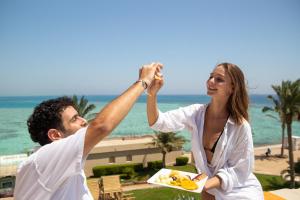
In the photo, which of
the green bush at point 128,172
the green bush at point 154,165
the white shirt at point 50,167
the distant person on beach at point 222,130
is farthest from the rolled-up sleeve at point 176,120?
the green bush at point 154,165

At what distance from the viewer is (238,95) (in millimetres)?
2789

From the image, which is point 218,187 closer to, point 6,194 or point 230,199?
point 230,199

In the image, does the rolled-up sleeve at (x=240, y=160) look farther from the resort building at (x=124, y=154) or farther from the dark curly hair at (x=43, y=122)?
the resort building at (x=124, y=154)

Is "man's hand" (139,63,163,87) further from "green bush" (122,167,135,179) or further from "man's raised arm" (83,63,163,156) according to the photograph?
"green bush" (122,167,135,179)

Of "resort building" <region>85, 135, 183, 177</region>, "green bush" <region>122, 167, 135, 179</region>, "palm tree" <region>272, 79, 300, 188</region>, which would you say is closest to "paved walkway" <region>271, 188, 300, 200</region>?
"palm tree" <region>272, 79, 300, 188</region>

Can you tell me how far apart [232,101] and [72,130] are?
60.3 inches

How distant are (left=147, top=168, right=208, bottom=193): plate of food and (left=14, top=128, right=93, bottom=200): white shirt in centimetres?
101

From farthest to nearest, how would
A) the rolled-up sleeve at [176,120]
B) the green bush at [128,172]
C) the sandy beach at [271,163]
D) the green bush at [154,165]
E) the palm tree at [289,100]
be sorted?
the green bush at [154,165]
the sandy beach at [271,163]
the green bush at [128,172]
the palm tree at [289,100]
the rolled-up sleeve at [176,120]

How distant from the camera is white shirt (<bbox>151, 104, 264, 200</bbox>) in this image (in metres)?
2.68

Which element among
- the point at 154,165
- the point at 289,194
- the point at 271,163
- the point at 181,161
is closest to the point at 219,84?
the point at 289,194

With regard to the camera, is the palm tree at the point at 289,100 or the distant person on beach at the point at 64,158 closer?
the distant person on beach at the point at 64,158

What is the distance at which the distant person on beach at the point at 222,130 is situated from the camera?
2.68 m

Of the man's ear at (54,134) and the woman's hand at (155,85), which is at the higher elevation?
the woman's hand at (155,85)

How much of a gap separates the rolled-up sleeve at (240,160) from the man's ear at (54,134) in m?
1.45
